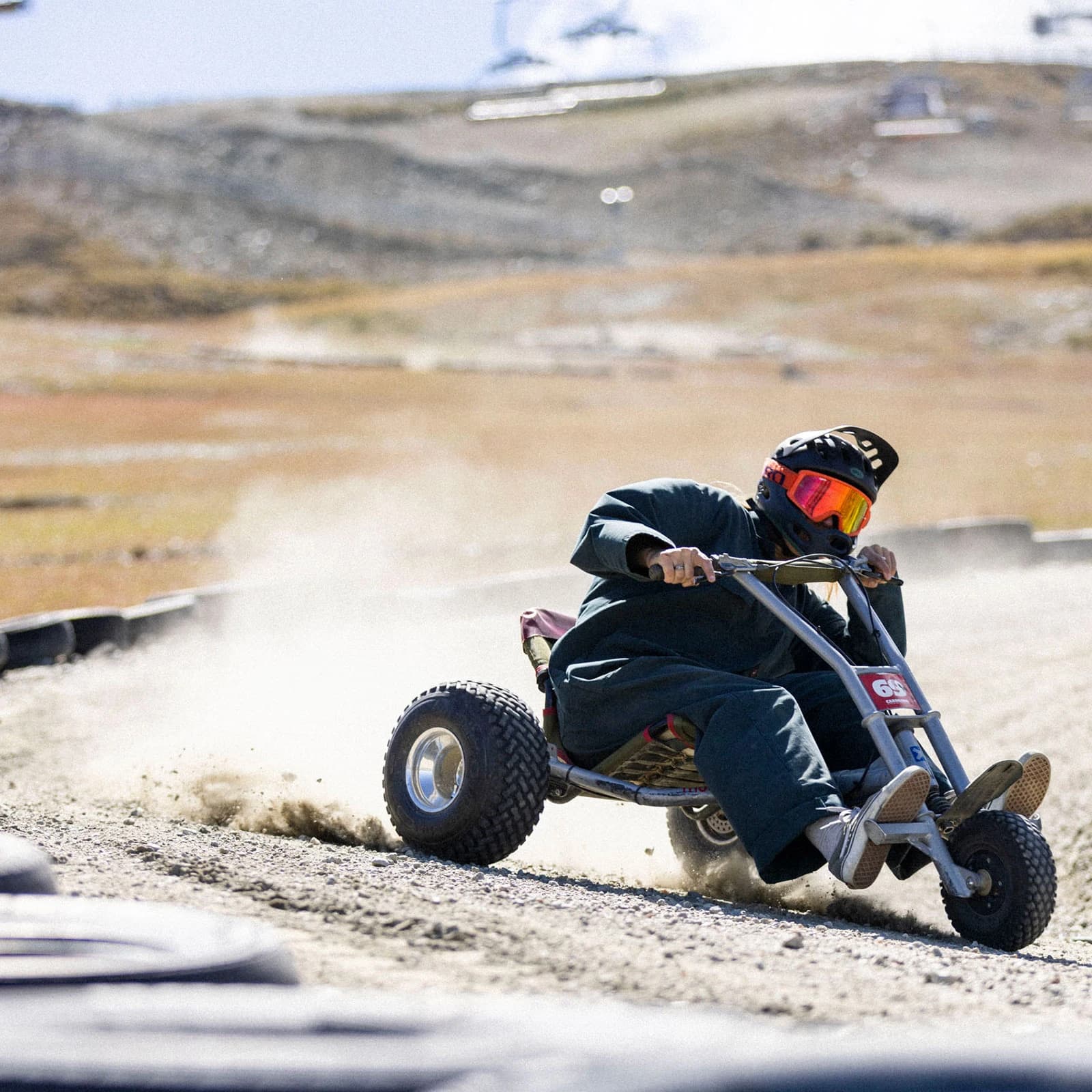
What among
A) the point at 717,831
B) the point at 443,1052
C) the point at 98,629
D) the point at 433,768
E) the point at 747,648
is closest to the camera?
the point at 443,1052

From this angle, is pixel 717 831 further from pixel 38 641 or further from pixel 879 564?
pixel 38 641

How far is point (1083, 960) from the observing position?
4734 millimetres

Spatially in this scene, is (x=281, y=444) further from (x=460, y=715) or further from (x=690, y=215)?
(x=690, y=215)

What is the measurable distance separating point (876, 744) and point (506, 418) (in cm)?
2797

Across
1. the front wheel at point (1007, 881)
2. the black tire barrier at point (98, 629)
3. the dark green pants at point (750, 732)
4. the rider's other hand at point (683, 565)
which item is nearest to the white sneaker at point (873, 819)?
the dark green pants at point (750, 732)

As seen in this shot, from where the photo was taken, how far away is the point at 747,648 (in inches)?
198

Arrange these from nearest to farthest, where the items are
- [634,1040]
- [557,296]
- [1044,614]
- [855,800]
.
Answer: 1. [634,1040]
2. [855,800]
3. [1044,614]
4. [557,296]

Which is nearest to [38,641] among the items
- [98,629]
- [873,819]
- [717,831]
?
[98,629]

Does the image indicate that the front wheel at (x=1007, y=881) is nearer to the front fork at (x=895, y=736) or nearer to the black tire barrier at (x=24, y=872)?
the front fork at (x=895, y=736)

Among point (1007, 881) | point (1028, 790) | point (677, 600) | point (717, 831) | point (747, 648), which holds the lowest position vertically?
point (717, 831)

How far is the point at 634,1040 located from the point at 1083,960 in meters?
2.93

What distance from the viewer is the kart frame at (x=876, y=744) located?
4332 mm

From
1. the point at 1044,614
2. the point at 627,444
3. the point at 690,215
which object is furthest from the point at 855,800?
the point at 690,215

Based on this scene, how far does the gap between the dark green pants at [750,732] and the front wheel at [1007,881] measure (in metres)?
0.39
